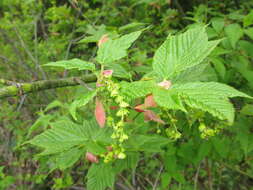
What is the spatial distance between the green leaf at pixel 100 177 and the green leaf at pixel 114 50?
0.57 metres

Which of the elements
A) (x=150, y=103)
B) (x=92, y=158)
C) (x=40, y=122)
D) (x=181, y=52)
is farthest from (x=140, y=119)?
(x=40, y=122)

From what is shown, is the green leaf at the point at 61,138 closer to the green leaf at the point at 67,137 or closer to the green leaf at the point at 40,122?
the green leaf at the point at 67,137

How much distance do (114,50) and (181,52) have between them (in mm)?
228

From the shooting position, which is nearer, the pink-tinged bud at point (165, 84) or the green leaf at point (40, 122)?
the pink-tinged bud at point (165, 84)

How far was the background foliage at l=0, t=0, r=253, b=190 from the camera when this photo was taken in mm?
1391

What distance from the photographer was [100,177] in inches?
44.4

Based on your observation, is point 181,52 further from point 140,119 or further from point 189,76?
point 140,119

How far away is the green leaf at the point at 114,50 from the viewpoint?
82cm

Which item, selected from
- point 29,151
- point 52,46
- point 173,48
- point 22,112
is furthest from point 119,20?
point 173,48

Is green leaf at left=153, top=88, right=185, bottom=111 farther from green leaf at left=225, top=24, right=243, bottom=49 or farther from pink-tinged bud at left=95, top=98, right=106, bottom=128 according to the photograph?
green leaf at left=225, top=24, right=243, bottom=49

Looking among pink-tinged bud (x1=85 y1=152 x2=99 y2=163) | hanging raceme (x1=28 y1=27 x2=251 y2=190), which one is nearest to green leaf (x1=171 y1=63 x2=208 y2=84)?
hanging raceme (x1=28 y1=27 x2=251 y2=190)

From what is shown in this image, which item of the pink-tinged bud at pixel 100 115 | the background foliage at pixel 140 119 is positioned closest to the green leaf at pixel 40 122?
the background foliage at pixel 140 119

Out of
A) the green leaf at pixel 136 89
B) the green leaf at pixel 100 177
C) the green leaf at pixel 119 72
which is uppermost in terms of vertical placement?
the green leaf at pixel 119 72

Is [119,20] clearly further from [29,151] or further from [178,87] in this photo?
[178,87]
